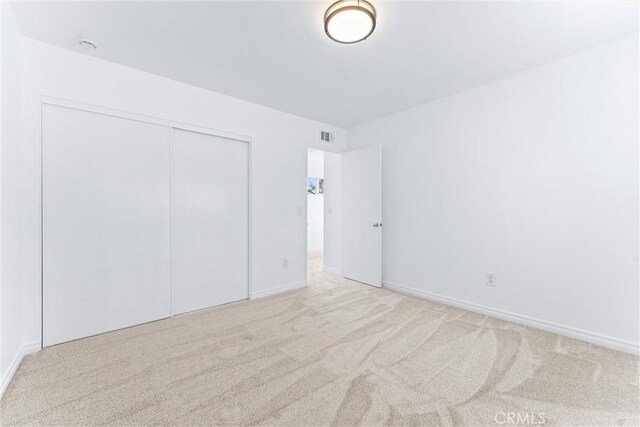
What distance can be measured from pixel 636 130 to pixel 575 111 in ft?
1.35

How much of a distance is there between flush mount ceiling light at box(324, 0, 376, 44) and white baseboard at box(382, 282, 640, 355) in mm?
2787

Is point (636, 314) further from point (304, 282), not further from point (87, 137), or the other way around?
point (87, 137)

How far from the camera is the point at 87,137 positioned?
7.47 ft

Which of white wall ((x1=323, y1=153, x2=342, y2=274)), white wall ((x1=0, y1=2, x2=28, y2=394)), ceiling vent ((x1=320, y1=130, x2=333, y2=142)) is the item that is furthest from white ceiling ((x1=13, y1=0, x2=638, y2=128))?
white wall ((x1=323, y1=153, x2=342, y2=274))

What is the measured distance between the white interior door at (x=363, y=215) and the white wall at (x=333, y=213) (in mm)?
255

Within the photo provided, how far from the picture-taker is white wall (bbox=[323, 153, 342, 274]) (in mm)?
4496

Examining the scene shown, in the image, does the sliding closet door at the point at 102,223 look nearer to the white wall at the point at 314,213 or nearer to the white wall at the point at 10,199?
the white wall at the point at 10,199

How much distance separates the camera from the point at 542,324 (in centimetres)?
242

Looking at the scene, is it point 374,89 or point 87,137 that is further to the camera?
point 374,89

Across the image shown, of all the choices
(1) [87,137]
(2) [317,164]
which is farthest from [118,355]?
(2) [317,164]

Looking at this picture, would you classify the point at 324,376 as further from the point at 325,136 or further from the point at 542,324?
the point at 325,136

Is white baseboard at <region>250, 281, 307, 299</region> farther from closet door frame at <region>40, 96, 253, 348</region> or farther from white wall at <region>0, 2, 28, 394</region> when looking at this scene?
white wall at <region>0, 2, 28, 394</region>

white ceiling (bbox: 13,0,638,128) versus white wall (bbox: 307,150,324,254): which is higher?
white ceiling (bbox: 13,0,638,128)

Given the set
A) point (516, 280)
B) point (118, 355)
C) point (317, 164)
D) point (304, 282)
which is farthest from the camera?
point (317, 164)
